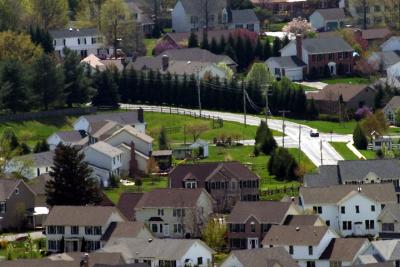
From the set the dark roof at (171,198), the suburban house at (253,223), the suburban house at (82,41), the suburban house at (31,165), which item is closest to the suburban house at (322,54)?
the suburban house at (82,41)

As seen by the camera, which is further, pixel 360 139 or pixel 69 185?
pixel 360 139

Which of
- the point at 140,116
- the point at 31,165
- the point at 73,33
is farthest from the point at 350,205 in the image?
the point at 73,33

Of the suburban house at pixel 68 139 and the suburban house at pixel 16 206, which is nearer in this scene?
the suburban house at pixel 16 206

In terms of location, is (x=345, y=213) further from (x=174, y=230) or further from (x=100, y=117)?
(x=100, y=117)

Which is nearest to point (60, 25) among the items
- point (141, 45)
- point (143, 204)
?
point (141, 45)

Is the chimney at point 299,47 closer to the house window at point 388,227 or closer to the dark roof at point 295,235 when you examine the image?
the house window at point 388,227

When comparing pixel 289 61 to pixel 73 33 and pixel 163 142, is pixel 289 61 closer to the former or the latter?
pixel 73 33
